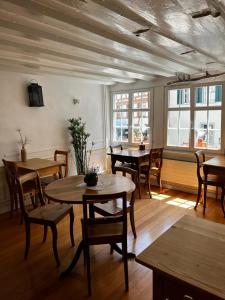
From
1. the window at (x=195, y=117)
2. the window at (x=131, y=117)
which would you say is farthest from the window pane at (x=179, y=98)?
the window at (x=131, y=117)

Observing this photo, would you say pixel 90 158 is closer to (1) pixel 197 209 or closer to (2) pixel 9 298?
(1) pixel 197 209

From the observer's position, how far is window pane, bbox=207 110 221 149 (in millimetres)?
4238

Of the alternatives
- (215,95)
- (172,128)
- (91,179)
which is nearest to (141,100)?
(172,128)

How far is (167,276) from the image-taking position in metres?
1.05

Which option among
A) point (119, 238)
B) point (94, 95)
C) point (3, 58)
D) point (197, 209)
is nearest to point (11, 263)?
point (119, 238)

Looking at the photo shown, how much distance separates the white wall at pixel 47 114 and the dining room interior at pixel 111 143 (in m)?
0.02

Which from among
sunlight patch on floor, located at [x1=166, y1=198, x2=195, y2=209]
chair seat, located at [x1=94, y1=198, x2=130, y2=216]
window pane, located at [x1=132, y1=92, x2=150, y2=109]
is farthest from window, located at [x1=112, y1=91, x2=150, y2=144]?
chair seat, located at [x1=94, y1=198, x2=130, y2=216]

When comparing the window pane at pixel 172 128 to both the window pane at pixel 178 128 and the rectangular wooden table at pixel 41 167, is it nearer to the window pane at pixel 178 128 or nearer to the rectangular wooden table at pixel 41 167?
the window pane at pixel 178 128

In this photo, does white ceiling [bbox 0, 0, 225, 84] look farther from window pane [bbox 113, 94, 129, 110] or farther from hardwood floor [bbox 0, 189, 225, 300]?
hardwood floor [bbox 0, 189, 225, 300]

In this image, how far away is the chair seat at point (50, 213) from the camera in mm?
2499

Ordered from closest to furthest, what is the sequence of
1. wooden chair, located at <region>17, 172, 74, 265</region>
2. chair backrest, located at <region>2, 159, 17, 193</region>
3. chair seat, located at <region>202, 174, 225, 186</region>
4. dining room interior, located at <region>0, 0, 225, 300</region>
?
dining room interior, located at <region>0, 0, 225, 300</region>
wooden chair, located at <region>17, 172, 74, 265</region>
chair backrest, located at <region>2, 159, 17, 193</region>
chair seat, located at <region>202, 174, 225, 186</region>

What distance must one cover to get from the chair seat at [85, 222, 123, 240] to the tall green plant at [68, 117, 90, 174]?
2.50m

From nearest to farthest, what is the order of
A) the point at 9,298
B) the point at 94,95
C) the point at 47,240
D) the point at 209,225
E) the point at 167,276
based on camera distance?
the point at 167,276, the point at 209,225, the point at 9,298, the point at 47,240, the point at 94,95

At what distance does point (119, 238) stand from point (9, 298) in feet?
3.51
